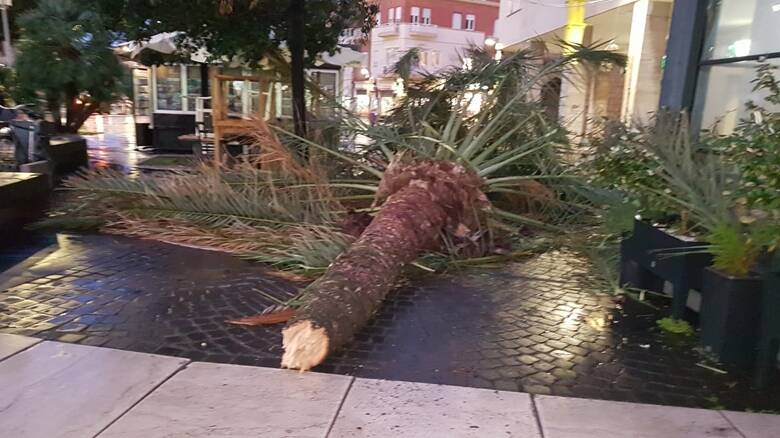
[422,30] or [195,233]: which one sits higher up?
[422,30]

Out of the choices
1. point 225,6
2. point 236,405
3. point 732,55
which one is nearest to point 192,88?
point 225,6

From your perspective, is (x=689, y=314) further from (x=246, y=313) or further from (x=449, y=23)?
(x=449, y=23)

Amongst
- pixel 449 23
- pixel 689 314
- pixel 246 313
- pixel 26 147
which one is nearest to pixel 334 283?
pixel 246 313

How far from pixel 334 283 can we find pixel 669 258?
2.31 m

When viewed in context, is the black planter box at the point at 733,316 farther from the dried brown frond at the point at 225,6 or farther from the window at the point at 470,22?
the window at the point at 470,22

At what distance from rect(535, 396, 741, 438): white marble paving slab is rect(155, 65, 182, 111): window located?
1484cm

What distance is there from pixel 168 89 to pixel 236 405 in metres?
14.6

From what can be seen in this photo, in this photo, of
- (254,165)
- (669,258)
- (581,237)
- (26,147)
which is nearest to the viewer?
(669,258)

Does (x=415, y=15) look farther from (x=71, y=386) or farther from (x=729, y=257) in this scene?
→ (x=71, y=386)

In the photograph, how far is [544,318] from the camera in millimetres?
4312

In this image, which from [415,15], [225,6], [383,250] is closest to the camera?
[383,250]

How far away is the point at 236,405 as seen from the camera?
292 cm

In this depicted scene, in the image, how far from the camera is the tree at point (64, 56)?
9.16 m

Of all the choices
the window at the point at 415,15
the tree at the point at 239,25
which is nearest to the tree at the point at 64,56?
the tree at the point at 239,25
